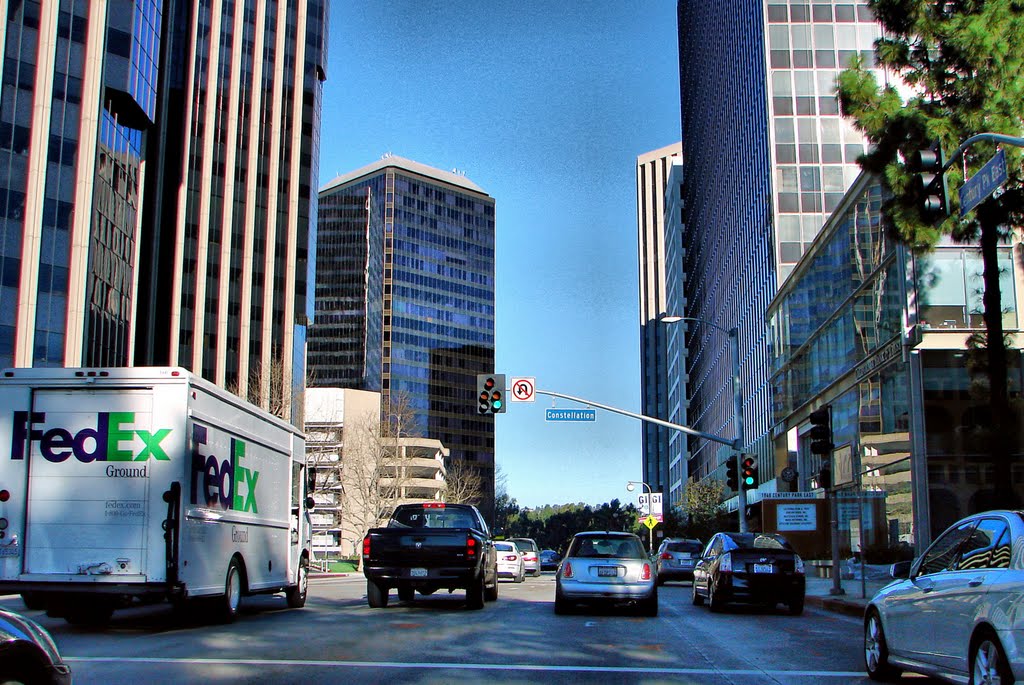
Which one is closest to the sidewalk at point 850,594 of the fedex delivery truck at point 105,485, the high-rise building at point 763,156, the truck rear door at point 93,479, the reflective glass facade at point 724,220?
the fedex delivery truck at point 105,485

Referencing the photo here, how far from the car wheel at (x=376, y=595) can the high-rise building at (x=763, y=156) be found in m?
33.7

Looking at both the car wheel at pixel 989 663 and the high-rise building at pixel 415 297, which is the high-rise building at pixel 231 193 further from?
the high-rise building at pixel 415 297

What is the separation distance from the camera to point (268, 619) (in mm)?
16250

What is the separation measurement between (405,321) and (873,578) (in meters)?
153

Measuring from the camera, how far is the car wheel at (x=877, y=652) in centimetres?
946

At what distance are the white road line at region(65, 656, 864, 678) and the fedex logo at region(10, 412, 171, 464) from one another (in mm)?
3341

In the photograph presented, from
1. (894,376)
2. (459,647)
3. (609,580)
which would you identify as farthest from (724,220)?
(459,647)

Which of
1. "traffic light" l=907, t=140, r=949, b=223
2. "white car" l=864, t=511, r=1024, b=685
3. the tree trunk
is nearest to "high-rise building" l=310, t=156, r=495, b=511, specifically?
the tree trunk

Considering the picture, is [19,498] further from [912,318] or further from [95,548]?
[912,318]

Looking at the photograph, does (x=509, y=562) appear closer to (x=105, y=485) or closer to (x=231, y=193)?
(x=105, y=485)

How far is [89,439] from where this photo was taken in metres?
13.5

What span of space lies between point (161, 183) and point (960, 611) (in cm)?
7265

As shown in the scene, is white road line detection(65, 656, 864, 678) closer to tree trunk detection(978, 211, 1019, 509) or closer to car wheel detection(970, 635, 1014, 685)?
car wheel detection(970, 635, 1014, 685)

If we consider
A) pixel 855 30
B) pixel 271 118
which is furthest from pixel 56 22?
pixel 855 30
